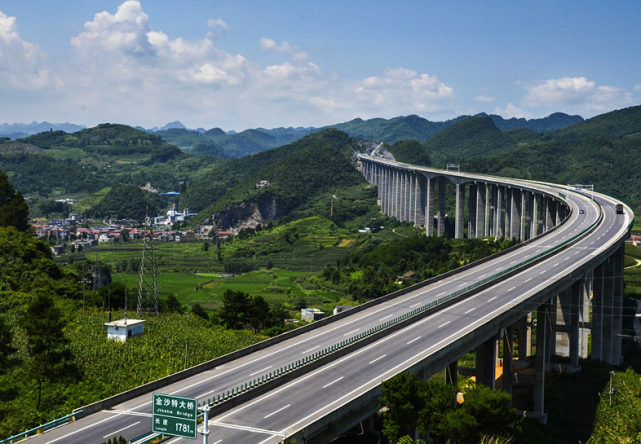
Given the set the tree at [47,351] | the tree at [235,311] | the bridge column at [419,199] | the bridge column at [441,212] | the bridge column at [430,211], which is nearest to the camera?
the tree at [47,351]

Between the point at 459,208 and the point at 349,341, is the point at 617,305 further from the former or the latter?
the point at 459,208

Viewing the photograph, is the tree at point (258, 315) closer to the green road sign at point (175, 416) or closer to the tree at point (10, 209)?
the green road sign at point (175, 416)

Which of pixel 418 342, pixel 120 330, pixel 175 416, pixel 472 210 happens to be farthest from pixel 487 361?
pixel 472 210

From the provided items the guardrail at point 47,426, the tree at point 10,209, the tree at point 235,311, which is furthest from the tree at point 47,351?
the tree at point 10,209

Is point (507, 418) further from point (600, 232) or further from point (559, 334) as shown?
point (600, 232)

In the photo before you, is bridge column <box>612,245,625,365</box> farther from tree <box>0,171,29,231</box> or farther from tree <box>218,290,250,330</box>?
tree <box>0,171,29,231</box>

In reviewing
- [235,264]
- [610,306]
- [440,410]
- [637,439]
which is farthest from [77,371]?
[235,264]

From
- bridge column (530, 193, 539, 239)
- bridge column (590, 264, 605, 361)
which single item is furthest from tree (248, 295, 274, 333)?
bridge column (530, 193, 539, 239)
